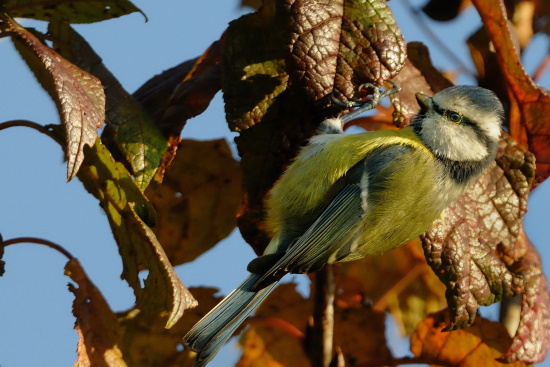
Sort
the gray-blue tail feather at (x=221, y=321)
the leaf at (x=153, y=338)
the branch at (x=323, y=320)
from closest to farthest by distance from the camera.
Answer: the gray-blue tail feather at (x=221, y=321), the branch at (x=323, y=320), the leaf at (x=153, y=338)

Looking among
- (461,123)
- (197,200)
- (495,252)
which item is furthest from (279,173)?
(461,123)

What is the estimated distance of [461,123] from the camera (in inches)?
96.4

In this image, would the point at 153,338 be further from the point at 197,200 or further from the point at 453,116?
the point at 453,116

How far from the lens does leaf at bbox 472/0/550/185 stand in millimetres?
1908

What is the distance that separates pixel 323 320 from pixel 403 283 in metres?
0.54

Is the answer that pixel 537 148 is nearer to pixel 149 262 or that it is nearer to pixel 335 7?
pixel 335 7

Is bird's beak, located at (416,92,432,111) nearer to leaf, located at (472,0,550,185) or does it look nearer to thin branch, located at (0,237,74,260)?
leaf, located at (472,0,550,185)

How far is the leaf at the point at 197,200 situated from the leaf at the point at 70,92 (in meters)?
0.68

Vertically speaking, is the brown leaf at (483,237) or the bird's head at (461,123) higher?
the bird's head at (461,123)

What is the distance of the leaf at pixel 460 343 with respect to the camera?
2.12 metres

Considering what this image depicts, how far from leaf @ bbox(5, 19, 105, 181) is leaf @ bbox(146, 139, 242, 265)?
2.22 feet

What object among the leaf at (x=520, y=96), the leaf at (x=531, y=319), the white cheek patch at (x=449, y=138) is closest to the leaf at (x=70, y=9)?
the leaf at (x=520, y=96)

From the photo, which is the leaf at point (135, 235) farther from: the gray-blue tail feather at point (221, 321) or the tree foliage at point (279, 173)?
the gray-blue tail feather at point (221, 321)

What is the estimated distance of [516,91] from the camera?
80.6 inches
